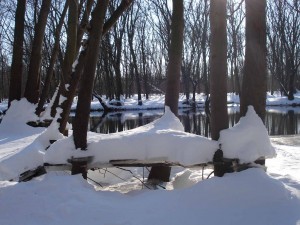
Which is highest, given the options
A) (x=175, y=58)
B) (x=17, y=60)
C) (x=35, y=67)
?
(x=17, y=60)

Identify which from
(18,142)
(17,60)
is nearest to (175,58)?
(18,142)

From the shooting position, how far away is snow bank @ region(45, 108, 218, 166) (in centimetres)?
462

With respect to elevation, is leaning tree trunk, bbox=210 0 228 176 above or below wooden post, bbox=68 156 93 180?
above

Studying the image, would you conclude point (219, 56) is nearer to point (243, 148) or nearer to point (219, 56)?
point (219, 56)

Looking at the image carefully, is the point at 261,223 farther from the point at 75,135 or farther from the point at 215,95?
the point at 75,135

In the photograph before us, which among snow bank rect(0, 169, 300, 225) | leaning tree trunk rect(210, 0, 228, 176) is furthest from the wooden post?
leaning tree trunk rect(210, 0, 228, 176)

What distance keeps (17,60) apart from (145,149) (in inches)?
362

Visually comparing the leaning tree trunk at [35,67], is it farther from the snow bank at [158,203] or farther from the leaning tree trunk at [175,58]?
the snow bank at [158,203]

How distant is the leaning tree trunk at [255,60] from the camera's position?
498cm

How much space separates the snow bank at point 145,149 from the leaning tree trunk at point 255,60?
81 centimetres

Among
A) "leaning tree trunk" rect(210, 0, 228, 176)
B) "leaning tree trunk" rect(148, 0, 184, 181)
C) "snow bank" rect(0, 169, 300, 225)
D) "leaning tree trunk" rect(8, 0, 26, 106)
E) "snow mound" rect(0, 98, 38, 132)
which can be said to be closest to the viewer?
"snow bank" rect(0, 169, 300, 225)

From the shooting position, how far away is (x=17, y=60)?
12.6 metres

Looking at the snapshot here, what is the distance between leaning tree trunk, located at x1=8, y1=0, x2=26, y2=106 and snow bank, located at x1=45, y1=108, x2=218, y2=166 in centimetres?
815

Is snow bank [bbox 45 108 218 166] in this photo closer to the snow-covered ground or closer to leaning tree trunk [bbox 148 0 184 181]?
the snow-covered ground
